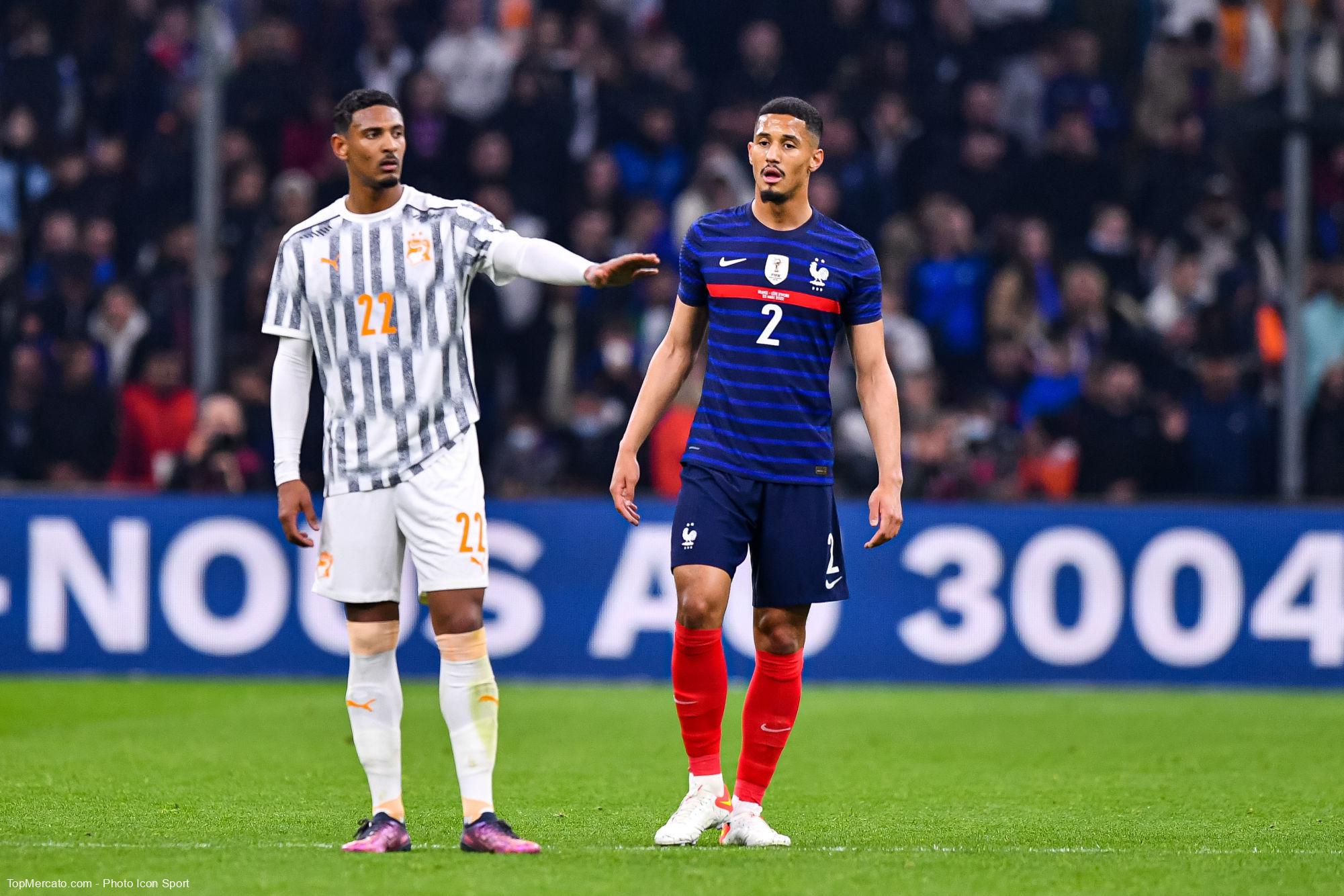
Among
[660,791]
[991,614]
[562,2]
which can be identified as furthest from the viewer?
[562,2]

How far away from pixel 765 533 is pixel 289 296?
161 centimetres

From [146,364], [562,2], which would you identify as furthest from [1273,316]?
[146,364]

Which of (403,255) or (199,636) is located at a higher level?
(403,255)

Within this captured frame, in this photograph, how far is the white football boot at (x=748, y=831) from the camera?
5.97 meters

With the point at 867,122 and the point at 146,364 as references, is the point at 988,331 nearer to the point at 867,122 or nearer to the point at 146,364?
the point at 867,122

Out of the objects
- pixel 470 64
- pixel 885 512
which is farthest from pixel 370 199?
pixel 470 64

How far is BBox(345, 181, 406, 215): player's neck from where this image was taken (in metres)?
5.79

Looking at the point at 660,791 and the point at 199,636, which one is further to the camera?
the point at 199,636

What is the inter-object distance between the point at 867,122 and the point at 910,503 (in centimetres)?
430

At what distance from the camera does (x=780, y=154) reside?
605 cm

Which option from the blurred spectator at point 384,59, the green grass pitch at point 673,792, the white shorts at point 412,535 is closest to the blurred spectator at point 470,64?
the blurred spectator at point 384,59

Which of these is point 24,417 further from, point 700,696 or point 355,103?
point 700,696

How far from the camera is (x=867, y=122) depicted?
49.5 feet

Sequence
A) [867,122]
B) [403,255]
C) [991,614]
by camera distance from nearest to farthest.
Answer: [403,255]
[991,614]
[867,122]
